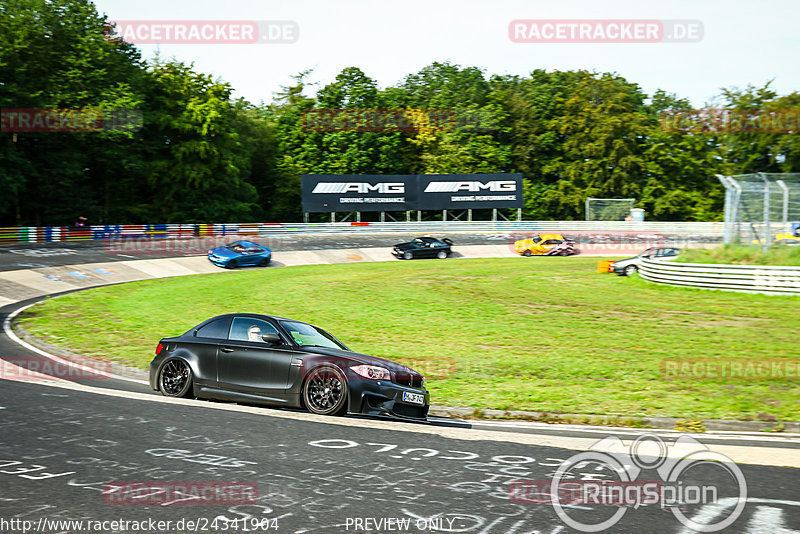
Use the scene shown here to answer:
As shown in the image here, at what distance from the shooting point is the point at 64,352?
49.3 feet

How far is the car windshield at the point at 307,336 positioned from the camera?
9.77 meters

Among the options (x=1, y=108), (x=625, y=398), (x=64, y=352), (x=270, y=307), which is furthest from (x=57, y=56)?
(x=625, y=398)

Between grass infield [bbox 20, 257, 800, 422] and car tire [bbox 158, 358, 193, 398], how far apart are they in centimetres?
384

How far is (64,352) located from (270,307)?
24.4 feet

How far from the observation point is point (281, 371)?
9336 mm

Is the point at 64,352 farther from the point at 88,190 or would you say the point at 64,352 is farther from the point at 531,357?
the point at 88,190

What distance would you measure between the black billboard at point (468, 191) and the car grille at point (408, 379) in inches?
1854

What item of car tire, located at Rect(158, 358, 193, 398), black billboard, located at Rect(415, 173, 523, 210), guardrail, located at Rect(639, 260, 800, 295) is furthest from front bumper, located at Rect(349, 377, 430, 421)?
black billboard, located at Rect(415, 173, 523, 210)

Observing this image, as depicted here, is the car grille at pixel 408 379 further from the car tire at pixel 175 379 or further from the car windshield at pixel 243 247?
the car windshield at pixel 243 247

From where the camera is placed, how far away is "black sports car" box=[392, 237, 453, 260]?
4266cm

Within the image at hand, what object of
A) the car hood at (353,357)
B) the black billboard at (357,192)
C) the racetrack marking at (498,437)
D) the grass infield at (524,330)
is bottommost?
the grass infield at (524,330)

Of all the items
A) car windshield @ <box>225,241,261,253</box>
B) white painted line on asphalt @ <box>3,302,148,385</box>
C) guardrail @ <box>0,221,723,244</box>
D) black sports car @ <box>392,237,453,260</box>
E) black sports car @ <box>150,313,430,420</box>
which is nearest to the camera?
black sports car @ <box>150,313,430,420</box>

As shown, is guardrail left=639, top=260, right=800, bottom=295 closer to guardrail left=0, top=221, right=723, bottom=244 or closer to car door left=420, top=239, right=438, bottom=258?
car door left=420, top=239, right=438, bottom=258

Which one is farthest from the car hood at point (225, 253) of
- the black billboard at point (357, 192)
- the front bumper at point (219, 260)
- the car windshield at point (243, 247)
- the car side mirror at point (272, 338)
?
the car side mirror at point (272, 338)
